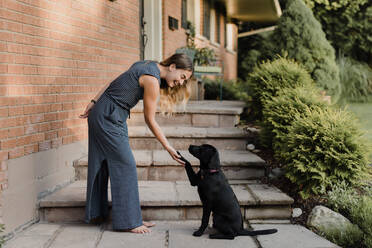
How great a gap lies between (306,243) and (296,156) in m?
0.94

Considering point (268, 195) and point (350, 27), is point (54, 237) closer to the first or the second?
point (268, 195)

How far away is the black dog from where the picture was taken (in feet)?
9.14

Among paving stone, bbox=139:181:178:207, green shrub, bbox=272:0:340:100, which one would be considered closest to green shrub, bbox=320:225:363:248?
paving stone, bbox=139:181:178:207

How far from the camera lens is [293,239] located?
2.90 metres

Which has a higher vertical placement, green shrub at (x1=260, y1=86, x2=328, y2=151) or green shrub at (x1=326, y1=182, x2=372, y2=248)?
green shrub at (x1=260, y1=86, x2=328, y2=151)

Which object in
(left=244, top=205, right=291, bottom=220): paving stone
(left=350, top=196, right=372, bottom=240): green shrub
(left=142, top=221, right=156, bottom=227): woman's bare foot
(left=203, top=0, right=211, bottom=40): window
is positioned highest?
(left=203, top=0, right=211, bottom=40): window

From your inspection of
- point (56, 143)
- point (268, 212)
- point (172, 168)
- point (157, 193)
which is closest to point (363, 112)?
point (268, 212)

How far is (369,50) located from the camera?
14.3 meters

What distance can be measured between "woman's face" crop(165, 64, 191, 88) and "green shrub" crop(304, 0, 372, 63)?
12708mm

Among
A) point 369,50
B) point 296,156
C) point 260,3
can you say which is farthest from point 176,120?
point 369,50

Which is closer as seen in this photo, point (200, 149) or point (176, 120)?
point (200, 149)

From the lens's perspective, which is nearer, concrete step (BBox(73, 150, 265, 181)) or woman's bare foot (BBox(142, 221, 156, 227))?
woman's bare foot (BBox(142, 221, 156, 227))

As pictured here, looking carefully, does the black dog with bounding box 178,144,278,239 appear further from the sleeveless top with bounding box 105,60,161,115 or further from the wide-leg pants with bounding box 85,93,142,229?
the sleeveless top with bounding box 105,60,161,115

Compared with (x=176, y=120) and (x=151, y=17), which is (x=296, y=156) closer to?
(x=176, y=120)
